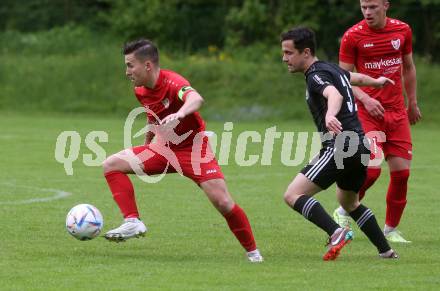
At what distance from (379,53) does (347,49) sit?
1.03 ft

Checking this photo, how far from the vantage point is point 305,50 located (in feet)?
28.1

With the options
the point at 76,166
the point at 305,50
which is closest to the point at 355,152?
the point at 305,50

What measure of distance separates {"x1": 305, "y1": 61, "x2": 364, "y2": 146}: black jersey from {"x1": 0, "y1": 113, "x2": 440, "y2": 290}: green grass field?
3.76ft

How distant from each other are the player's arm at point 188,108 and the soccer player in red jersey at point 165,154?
22cm

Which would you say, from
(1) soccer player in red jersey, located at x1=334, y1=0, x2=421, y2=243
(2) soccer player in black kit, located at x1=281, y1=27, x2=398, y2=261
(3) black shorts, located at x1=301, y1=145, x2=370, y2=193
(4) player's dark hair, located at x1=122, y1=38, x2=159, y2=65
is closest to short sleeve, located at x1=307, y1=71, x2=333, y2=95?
(2) soccer player in black kit, located at x1=281, y1=27, x2=398, y2=261

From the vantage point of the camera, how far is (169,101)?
8797 millimetres

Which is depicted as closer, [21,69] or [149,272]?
[149,272]

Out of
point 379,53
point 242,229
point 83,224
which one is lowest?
point 242,229

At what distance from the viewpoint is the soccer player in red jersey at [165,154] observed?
873 centimetres

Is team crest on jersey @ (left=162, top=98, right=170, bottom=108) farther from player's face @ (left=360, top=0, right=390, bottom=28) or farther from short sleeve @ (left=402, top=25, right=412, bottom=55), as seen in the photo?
short sleeve @ (left=402, top=25, right=412, bottom=55)

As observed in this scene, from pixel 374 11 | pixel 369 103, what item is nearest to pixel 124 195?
pixel 369 103

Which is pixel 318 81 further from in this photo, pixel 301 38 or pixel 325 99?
pixel 301 38

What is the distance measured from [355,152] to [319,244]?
5.42 feet

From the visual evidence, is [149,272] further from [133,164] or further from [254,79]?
[254,79]
